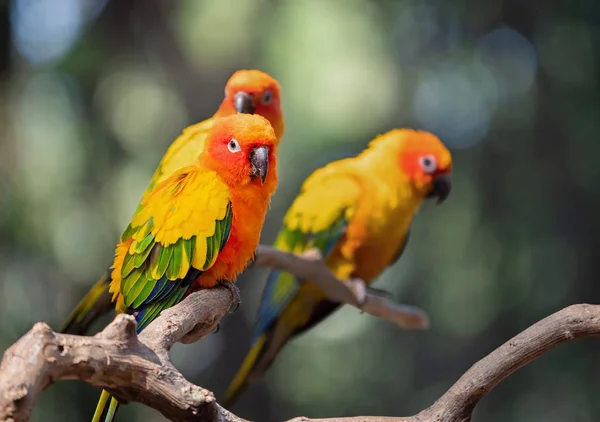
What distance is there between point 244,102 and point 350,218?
0.95 metres

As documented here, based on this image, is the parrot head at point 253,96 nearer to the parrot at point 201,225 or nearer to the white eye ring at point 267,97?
the white eye ring at point 267,97

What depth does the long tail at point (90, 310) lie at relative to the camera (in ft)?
7.26

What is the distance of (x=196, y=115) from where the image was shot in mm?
4812

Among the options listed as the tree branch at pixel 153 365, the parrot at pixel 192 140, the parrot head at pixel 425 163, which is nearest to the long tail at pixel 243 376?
the parrot at pixel 192 140

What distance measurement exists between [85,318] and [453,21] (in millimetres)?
3782

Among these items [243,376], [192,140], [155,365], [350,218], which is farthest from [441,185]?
[155,365]

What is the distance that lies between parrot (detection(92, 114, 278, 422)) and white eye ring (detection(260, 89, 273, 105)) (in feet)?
2.10

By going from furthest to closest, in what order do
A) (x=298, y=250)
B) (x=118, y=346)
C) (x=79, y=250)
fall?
(x=79, y=250)
(x=298, y=250)
(x=118, y=346)

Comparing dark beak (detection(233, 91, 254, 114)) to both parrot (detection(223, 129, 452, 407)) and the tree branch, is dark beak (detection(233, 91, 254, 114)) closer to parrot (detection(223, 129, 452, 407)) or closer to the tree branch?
parrot (detection(223, 129, 452, 407))

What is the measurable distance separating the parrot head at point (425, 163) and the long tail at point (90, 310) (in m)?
1.62

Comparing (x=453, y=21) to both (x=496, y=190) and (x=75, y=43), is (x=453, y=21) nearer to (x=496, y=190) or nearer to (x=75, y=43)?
(x=496, y=190)

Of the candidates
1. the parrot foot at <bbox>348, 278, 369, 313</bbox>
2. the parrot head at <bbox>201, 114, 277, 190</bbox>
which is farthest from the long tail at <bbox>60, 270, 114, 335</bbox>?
the parrot foot at <bbox>348, 278, 369, 313</bbox>

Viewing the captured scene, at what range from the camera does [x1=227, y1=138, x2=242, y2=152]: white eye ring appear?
6.07 ft

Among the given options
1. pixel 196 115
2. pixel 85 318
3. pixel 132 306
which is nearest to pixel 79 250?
pixel 196 115
